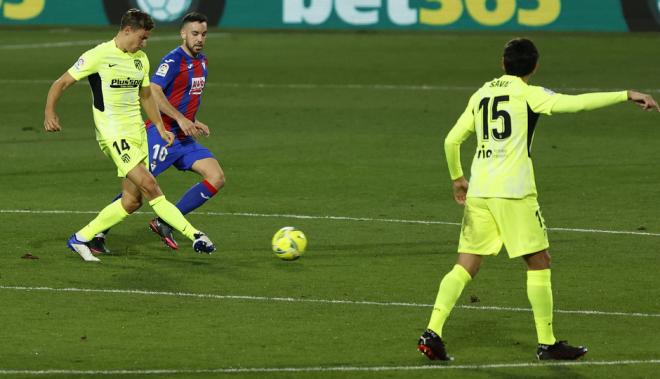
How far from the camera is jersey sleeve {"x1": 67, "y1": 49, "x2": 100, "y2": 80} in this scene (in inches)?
476

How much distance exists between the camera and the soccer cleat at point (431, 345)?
351 inches

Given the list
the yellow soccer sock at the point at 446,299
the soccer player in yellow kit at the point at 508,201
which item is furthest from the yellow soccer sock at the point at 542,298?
the yellow soccer sock at the point at 446,299

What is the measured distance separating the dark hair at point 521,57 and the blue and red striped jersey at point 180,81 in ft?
15.8

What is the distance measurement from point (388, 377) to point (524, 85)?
1967 millimetres

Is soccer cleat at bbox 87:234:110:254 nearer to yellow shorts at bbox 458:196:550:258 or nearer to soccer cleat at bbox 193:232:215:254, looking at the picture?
soccer cleat at bbox 193:232:215:254

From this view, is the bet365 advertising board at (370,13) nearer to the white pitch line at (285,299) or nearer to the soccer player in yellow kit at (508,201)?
the white pitch line at (285,299)

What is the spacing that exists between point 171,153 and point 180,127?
0.38m

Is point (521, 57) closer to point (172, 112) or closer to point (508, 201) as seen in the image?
point (508, 201)

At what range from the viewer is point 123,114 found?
40.1 ft

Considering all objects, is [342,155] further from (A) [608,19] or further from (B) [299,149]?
(A) [608,19]

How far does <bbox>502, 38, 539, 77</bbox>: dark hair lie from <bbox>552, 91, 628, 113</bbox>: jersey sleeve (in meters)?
0.31

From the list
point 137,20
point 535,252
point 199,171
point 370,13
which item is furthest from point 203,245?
point 370,13

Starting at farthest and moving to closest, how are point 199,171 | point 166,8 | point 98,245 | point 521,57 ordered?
point 166,8
point 199,171
point 98,245
point 521,57

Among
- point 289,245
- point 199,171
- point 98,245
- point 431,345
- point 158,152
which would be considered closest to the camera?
point 431,345
